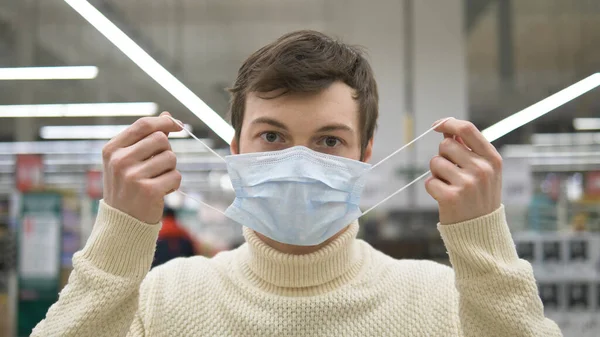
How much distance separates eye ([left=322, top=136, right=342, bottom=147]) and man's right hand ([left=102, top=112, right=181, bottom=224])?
358 mm

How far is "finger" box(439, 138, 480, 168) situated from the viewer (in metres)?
1.13

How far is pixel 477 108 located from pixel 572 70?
104 centimetres

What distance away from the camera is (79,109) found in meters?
6.84

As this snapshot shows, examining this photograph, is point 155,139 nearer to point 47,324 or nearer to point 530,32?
point 47,324

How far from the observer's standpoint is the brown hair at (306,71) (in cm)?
124

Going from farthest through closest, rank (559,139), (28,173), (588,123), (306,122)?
(559,139) → (588,123) → (28,173) → (306,122)

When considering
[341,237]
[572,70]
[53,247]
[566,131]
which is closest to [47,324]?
[341,237]

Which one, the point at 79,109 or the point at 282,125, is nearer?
the point at 282,125

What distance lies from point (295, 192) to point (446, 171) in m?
0.36

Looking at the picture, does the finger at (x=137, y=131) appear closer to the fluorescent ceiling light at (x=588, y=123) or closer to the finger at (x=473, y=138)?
the finger at (x=473, y=138)

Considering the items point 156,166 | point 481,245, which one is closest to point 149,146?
point 156,166

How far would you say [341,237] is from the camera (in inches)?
53.4

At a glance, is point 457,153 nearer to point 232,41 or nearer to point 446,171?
point 446,171

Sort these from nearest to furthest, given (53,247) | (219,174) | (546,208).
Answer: (546,208), (53,247), (219,174)
